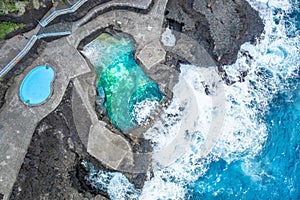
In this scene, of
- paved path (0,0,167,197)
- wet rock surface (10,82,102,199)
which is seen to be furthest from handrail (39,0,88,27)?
wet rock surface (10,82,102,199)

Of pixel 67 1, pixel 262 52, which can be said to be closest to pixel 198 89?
pixel 262 52

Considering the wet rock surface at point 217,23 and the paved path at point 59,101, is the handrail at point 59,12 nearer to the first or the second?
the paved path at point 59,101

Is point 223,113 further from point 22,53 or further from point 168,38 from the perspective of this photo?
point 22,53

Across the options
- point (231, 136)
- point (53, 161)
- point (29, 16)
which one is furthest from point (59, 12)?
point (231, 136)

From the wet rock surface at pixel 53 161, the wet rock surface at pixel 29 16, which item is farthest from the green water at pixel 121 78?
the wet rock surface at pixel 29 16

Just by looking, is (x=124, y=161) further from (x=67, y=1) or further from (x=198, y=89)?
(x=67, y=1)

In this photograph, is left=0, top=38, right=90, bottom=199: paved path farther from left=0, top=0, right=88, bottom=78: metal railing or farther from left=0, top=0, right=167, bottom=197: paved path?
left=0, top=0, right=88, bottom=78: metal railing

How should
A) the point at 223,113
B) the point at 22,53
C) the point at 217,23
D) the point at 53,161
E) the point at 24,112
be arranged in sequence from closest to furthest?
the point at 53,161 < the point at 24,112 < the point at 22,53 < the point at 223,113 < the point at 217,23
